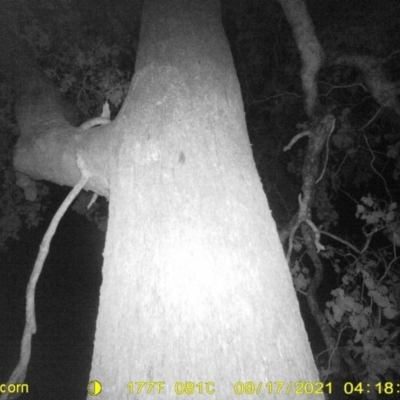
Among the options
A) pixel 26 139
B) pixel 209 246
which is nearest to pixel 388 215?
pixel 209 246

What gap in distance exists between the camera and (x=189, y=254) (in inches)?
37.6

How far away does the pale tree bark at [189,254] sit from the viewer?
2.82 feet

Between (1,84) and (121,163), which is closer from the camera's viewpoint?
(121,163)

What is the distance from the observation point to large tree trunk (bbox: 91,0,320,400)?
86 cm

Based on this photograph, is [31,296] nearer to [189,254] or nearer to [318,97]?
[189,254]

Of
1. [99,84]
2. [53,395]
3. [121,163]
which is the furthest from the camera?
[53,395]

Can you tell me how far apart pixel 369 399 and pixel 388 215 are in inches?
61.6

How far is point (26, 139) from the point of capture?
2.06 m

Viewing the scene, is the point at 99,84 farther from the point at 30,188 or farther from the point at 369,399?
the point at 369,399
